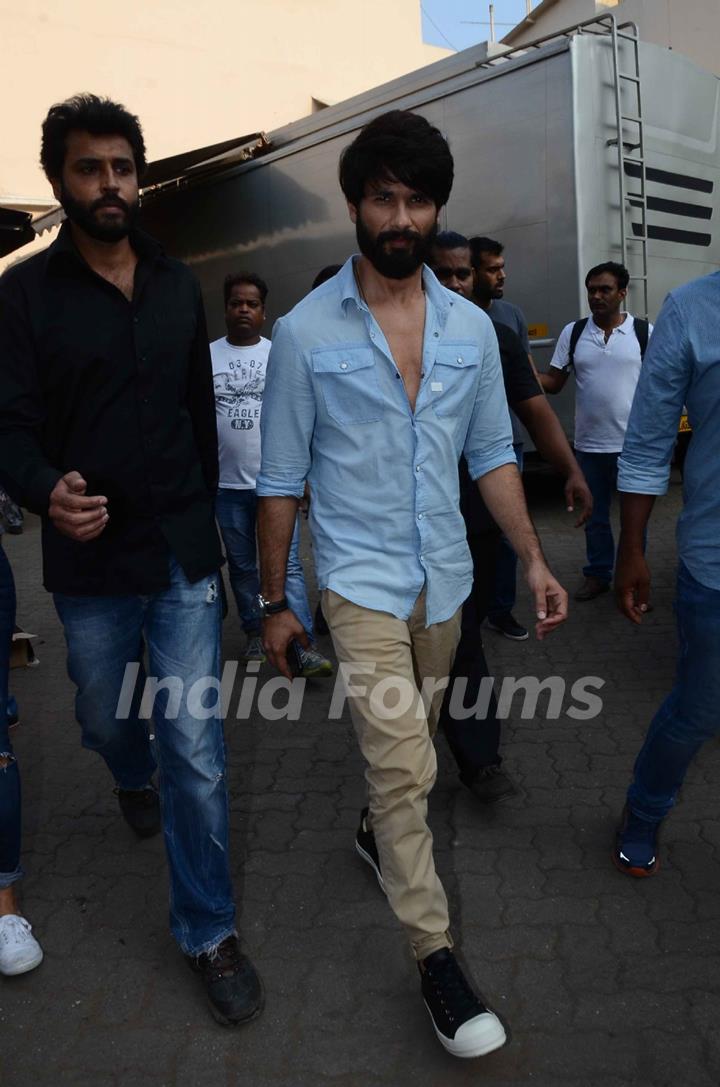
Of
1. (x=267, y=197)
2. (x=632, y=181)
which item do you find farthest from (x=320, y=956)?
(x=267, y=197)

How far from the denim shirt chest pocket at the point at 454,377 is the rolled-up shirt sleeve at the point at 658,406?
1.55 feet

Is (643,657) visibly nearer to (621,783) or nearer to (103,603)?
(621,783)

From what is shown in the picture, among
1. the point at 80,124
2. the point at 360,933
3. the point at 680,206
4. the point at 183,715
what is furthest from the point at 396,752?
the point at 680,206

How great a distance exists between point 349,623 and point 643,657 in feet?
9.99

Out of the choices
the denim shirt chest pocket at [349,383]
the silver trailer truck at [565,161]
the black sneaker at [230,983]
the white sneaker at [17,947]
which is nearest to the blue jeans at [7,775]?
the white sneaker at [17,947]

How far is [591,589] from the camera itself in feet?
20.7

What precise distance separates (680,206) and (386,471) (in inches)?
292

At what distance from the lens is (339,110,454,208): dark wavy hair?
2486mm

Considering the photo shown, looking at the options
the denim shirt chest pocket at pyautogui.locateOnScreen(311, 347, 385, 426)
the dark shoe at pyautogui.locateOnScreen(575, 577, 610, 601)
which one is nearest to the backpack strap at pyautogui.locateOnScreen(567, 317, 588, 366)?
the dark shoe at pyautogui.locateOnScreen(575, 577, 610, 601)

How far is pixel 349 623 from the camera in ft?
8.30

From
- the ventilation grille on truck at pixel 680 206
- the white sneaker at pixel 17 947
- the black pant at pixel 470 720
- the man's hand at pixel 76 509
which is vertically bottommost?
the white sneaker at pixel 17 947

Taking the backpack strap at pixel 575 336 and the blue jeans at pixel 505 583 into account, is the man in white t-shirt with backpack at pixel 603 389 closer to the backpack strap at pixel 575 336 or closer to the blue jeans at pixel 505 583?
the backpack strap at pixel 575 336

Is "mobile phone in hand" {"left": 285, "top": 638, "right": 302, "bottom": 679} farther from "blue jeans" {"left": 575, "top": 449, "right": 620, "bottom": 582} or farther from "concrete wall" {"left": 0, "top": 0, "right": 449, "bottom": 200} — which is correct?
"concrete wall" {"left": 0, "top": 0, "right": 449, "bottom": 200}

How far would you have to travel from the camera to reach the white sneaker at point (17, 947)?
110 inches
